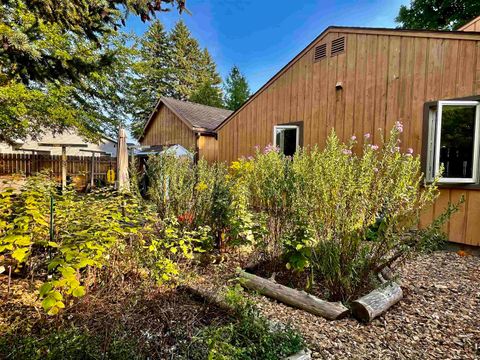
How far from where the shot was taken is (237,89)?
69.9ft

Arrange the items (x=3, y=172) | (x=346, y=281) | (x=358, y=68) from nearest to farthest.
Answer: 1. (x=346, y=281)
2. (x=358, y=68)
3. (x=3, y=172)

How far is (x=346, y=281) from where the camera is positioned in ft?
8.98

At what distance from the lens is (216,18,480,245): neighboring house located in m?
4.57

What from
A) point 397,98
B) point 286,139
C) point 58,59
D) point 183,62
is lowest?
point 286,139

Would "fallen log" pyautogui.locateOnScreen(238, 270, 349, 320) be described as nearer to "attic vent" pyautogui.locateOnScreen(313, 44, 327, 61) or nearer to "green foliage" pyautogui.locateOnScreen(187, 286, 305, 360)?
"green foliage" pyautogui.locateOnScreen(187, 286, 305, 360)

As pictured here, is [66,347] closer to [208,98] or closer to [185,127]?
[185,127]

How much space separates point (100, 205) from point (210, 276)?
1.52 m

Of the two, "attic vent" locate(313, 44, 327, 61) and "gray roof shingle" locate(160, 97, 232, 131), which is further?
"gray roof shingle" locate(160, 97, 232, 131)

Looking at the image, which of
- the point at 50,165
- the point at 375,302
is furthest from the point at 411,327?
the point at 50,165

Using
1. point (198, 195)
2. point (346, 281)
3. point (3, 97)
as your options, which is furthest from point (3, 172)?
point (346, 281)

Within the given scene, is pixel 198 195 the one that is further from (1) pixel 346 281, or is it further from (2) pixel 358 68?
(2) pixel 358 68

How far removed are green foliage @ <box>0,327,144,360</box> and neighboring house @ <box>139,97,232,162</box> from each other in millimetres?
8870

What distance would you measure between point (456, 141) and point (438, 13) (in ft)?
47.6

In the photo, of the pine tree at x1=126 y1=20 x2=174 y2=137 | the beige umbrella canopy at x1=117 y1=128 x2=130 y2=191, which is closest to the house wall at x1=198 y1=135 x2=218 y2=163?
the beige umbrella canopy at x1=117 y1=128 x2=130 y2=191
